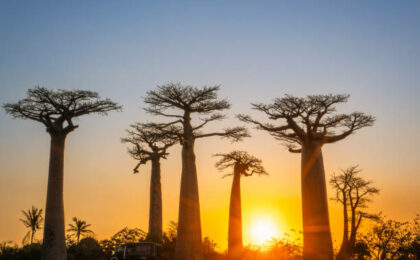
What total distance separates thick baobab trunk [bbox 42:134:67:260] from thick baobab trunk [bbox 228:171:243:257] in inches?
373

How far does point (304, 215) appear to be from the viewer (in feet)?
62.9

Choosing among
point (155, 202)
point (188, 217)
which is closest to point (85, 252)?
point (188, 217)

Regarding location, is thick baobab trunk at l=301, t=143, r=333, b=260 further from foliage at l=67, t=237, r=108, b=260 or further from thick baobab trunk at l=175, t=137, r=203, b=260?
foliage at l=67, t=237, r=108, b=260

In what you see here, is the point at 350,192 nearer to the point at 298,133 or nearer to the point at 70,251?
the point at 298,133

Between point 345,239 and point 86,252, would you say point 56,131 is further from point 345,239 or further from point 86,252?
point 345,239

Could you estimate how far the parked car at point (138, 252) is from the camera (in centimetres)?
2169

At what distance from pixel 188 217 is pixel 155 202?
10109 mm

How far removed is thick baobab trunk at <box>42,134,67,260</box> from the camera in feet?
74.4

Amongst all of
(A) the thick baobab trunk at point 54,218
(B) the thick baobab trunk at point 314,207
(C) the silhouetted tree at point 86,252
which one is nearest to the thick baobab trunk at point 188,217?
(C) the silhouetted tree at point 86,252

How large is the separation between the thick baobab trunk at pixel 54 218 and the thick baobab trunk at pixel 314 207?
11247mm

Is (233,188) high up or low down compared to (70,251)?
up

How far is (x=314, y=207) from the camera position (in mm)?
18891

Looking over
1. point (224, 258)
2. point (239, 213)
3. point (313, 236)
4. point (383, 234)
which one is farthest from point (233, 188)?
point (313, 236)

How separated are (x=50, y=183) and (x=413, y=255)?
740 inches
